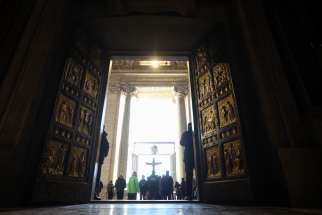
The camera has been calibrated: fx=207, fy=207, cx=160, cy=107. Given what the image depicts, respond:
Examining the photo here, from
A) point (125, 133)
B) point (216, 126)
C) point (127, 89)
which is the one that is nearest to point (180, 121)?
point (125, 133)

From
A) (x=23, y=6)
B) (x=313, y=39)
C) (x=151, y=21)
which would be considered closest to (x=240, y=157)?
(x=313, y=39)

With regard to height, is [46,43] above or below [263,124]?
above

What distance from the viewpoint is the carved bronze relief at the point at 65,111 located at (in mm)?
3668

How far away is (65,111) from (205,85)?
302cm

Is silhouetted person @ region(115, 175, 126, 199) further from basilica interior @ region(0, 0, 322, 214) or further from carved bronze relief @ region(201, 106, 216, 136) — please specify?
carved bronze relief @ region(201, 106, 216, 136)

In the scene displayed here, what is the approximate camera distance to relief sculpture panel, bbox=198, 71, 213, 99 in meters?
4.67

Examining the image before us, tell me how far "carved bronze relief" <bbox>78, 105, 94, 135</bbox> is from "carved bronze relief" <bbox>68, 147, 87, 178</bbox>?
405 millimetres

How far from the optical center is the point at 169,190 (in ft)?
27.6

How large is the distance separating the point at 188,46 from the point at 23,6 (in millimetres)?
3735

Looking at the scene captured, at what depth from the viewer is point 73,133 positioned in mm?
3963

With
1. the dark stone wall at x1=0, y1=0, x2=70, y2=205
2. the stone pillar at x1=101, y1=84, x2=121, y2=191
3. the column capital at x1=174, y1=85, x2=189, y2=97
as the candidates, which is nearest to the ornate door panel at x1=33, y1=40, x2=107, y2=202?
the dark stone wall at x1=0, y1=0, x2=70, y2=205

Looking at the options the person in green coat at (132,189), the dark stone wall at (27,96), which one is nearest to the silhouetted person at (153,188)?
the person in green coat at (132,189)

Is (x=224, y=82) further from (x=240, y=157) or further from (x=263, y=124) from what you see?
(x=240, y=157)

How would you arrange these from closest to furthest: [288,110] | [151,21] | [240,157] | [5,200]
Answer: [5,200], [288,110], [240,157], [151,21]
